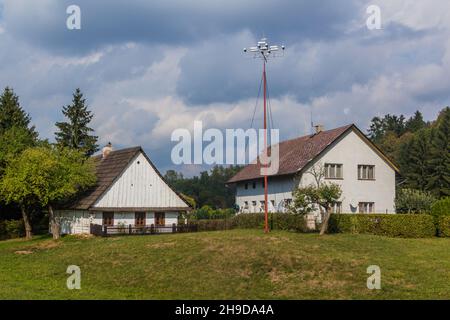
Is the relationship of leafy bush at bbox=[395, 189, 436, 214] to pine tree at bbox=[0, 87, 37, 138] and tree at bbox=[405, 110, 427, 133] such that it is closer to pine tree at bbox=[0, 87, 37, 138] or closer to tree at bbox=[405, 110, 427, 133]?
pine tree at bbox=[0, 87, 37, 138]

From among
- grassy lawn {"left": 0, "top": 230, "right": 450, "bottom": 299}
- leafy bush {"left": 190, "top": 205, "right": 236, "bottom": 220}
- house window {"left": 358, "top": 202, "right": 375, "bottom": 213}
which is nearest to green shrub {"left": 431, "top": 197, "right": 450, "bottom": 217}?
grassy lawn {"left": 0, "top": 230, "right": 450, "bottom": 299}

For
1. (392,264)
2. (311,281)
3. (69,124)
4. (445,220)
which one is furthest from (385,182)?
(69,124)

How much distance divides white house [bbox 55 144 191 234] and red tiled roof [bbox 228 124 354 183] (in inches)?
345

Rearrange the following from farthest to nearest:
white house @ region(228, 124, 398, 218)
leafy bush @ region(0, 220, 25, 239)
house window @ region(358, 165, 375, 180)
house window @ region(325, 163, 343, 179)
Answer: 1. leafy bush @ region(0, 220, 25, 239)
2. house window @ region(358, 165, 375, 180)
3. house window @ region(325, 163, 343, 179)
4. white house @ region(228, 124, 398, 218)

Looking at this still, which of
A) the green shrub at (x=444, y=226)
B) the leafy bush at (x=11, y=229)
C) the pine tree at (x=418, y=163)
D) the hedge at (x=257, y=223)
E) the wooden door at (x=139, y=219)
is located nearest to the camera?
the green shrub at (x=444, y=226)

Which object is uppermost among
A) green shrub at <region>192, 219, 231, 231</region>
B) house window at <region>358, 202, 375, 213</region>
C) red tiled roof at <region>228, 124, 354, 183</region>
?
red tiled roof at <region>228, 124, 354, 183</region>

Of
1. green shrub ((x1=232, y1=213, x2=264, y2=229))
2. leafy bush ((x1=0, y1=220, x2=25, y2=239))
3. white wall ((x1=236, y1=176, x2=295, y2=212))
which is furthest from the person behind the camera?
leafy bush ((x1=0, y1=220, x2=25, y2=239))

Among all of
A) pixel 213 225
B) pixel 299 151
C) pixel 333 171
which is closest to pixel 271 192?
pixel 299 151

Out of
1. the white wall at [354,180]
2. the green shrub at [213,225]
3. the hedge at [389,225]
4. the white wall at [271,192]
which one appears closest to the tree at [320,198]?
the hedge at [389,225]

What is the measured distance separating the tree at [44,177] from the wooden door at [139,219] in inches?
186

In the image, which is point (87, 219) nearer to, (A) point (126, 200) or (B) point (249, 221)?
(A) point (126, 200)

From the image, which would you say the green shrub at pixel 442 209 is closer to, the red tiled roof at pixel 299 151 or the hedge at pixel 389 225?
the hedge at pixel 389 225

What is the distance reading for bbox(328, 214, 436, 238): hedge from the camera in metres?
33.4

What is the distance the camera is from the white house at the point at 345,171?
142ft
